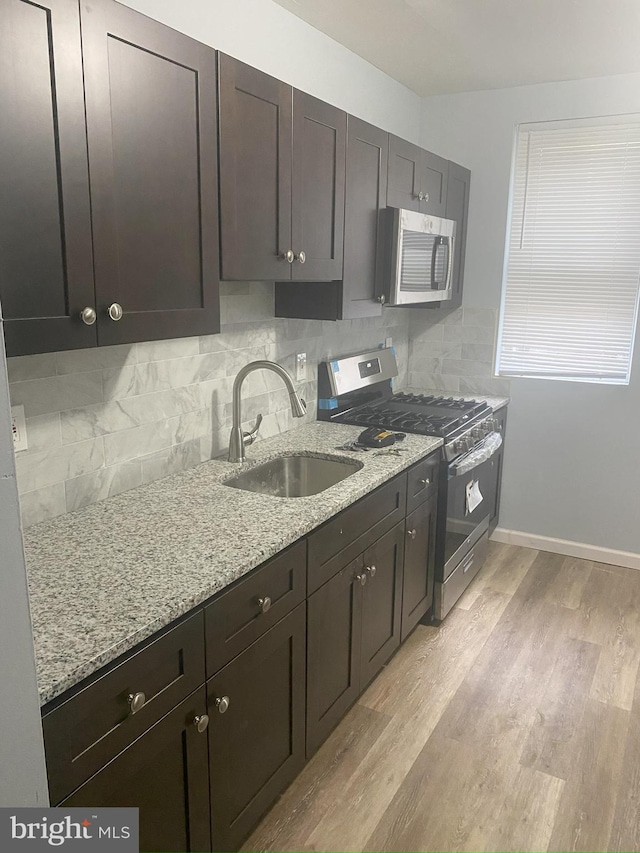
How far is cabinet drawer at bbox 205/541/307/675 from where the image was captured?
150 cm

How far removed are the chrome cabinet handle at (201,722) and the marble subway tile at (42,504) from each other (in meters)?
0.69

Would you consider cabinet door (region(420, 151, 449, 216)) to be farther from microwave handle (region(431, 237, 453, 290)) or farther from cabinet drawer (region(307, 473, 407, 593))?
cabinet drawer (region(307, 473, 407, 593))

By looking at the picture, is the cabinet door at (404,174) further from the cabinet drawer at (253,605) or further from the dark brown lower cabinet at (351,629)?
the cabinet drawer at (253,605)

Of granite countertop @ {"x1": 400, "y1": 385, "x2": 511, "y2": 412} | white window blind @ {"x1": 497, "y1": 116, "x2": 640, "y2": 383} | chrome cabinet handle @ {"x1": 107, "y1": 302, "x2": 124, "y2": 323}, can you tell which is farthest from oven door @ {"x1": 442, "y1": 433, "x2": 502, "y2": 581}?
chrome cabinet handle @ {"x1": 107, "y1": 302, "x2": 124, "y2": 323}

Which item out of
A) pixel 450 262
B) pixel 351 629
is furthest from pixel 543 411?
pixel 351 629

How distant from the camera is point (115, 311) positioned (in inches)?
58.4

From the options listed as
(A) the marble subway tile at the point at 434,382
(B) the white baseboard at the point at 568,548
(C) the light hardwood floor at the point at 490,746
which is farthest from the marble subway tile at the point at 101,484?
(B) the white baseboard at the point at 568,548

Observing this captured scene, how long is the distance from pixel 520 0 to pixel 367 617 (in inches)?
91.7

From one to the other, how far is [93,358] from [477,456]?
1.88 metres

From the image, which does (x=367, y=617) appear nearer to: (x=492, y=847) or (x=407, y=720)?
(x=407, y=720)

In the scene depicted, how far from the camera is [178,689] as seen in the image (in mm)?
1396

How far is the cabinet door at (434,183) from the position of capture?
307 cm

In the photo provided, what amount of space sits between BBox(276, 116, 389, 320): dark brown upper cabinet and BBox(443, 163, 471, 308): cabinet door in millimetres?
820

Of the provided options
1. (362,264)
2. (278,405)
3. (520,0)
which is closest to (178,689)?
(278,405)
